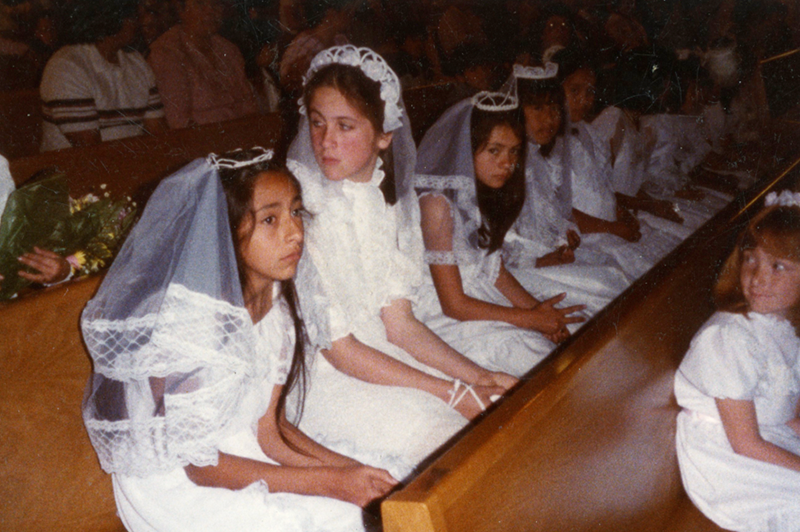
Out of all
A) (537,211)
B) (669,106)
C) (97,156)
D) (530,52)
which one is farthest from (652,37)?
(97,156)

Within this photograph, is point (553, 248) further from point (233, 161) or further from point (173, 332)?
point (173, 332)

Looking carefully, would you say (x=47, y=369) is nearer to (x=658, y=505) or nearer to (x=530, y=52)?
(x=658, y=505)

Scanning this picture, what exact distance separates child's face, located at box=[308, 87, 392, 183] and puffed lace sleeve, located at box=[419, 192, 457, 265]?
405mm

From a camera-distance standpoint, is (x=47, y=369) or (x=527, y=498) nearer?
(x=527, y=498)

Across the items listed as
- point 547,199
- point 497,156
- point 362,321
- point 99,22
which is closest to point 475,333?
point 362,321

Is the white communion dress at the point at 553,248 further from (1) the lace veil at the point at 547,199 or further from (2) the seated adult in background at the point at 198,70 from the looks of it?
(2) the seated adult in background at the point at 198,70

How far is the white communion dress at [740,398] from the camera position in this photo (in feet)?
4.26

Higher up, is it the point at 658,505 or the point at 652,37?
the point at 652,37

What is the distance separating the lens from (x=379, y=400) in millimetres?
1353

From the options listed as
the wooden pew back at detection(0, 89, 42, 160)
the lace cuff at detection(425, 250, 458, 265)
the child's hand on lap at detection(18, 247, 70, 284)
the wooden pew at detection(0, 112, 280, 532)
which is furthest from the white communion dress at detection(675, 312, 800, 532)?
the wooden pew back at detection(0, 89, 42, 160)

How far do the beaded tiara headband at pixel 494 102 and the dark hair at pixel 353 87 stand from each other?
1.72 feet

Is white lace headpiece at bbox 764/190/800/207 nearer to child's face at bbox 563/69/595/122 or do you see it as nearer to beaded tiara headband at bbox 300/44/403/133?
beaded tiara headband at bbox 300/44/403/133

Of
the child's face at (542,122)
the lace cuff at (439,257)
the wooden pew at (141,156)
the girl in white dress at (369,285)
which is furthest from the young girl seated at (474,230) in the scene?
the wooden pew at (141,156)

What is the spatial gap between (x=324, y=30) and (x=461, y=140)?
2.61 feet
